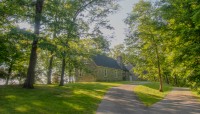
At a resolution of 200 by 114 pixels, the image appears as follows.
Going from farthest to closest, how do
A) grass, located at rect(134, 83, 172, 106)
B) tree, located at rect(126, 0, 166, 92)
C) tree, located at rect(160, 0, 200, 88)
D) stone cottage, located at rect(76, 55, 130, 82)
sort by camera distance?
stone cottage, located at rect(76, 55, 130, 82) → tree, located at rect(126, 0, 166, 92) → grass, located at rect(134, 83, 172, 106) → tree, located at rect(160, 0, 200, 88)

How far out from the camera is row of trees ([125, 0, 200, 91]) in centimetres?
2055

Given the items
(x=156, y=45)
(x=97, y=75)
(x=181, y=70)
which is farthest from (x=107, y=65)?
(x=181, y=70)

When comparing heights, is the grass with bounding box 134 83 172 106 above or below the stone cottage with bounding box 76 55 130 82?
below

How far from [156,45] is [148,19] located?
3.95m

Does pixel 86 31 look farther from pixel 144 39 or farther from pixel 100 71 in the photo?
pixel 100 71

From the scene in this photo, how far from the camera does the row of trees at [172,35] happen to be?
20.5 meters

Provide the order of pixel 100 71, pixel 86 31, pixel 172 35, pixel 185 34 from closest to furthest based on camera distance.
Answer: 1. pixel 185 34
2. pixel 172 35
3. pixel 86 31
4. pixel 100 71

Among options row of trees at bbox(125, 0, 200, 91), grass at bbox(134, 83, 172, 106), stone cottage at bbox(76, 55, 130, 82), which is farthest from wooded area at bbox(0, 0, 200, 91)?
stone cottage at bbox(76, 55, 130, 82)

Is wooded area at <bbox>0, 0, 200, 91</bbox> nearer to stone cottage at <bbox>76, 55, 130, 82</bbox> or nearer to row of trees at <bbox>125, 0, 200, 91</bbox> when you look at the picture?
row of trees at <bbox>125, 0, 200, 91</bbox>

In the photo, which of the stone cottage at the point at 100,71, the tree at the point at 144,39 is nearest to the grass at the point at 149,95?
the tree at the point at 144,39

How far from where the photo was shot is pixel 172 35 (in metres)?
23.3

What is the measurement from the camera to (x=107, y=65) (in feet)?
201

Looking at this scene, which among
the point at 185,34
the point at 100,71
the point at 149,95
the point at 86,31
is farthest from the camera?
the point at 100,71

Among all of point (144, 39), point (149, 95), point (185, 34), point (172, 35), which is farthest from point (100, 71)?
point (185, 34)
